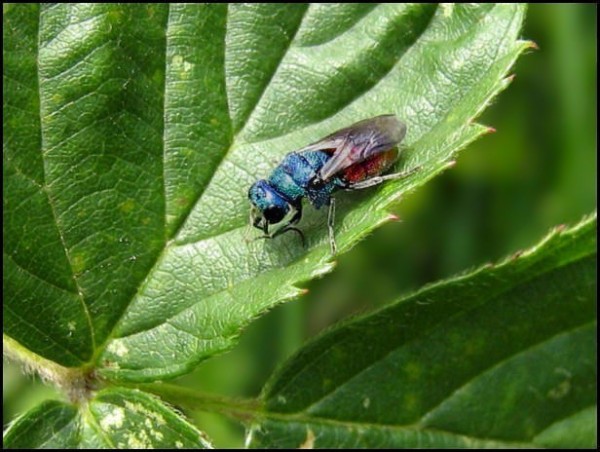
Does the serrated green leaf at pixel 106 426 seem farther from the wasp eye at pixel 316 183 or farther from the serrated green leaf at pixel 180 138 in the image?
the wasp eye at pixel 316 183

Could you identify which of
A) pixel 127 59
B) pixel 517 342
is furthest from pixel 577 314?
pixel 127 59

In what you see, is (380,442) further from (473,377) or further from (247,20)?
(247,20)

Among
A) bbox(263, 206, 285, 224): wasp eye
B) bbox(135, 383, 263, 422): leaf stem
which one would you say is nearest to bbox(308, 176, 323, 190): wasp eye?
bbox(263, 206, 285, 224): wasp eye

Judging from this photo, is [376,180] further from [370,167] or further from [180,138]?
Answer: [180,138]

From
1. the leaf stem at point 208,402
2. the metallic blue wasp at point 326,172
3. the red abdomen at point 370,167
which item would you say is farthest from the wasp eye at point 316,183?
the leaf stem at point 208,402

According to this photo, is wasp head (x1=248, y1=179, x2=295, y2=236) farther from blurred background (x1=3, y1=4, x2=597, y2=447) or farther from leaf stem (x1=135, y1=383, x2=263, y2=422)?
blurred background (x1=3, y1=4, x2=597, y2=447)
